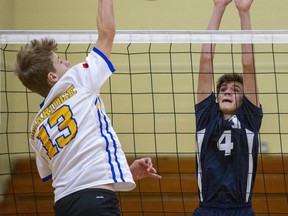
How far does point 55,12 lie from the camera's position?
→ 21.7 feet

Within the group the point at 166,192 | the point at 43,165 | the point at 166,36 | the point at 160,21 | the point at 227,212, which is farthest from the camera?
the point at 160,21

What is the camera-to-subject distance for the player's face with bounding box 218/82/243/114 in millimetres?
4289

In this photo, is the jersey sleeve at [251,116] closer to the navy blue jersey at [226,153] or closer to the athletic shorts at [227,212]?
the navy blue jersey at [226,153]

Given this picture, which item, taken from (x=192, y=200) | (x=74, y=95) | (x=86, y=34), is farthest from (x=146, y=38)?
(x=192, y=200)

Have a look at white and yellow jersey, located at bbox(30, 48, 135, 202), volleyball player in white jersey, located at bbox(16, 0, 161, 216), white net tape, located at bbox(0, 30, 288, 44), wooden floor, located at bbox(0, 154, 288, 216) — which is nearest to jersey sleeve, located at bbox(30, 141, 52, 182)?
volleyball player in white jersey, located at bbox(16, 0, 161, 216)

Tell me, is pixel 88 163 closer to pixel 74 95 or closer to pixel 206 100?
pixel 74 95

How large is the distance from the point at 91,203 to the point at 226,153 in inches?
59.0

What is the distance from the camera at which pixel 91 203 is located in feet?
9.48

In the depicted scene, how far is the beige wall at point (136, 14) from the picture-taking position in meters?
6.44

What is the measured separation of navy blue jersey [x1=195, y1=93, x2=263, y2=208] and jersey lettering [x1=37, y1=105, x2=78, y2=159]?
1.32 m

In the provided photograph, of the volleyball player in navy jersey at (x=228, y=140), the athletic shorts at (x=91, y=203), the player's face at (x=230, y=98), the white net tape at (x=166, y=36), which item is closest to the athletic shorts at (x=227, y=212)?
the volleyball player in navy jersey at (x=228, y=140)

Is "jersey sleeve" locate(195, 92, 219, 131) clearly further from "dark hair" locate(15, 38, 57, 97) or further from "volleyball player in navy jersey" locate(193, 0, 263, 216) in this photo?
"dark hair" locate(15, 38, 57, 97)

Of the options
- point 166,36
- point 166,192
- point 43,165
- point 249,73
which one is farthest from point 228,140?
point 166,192

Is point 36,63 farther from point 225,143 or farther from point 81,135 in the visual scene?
point 225,143
